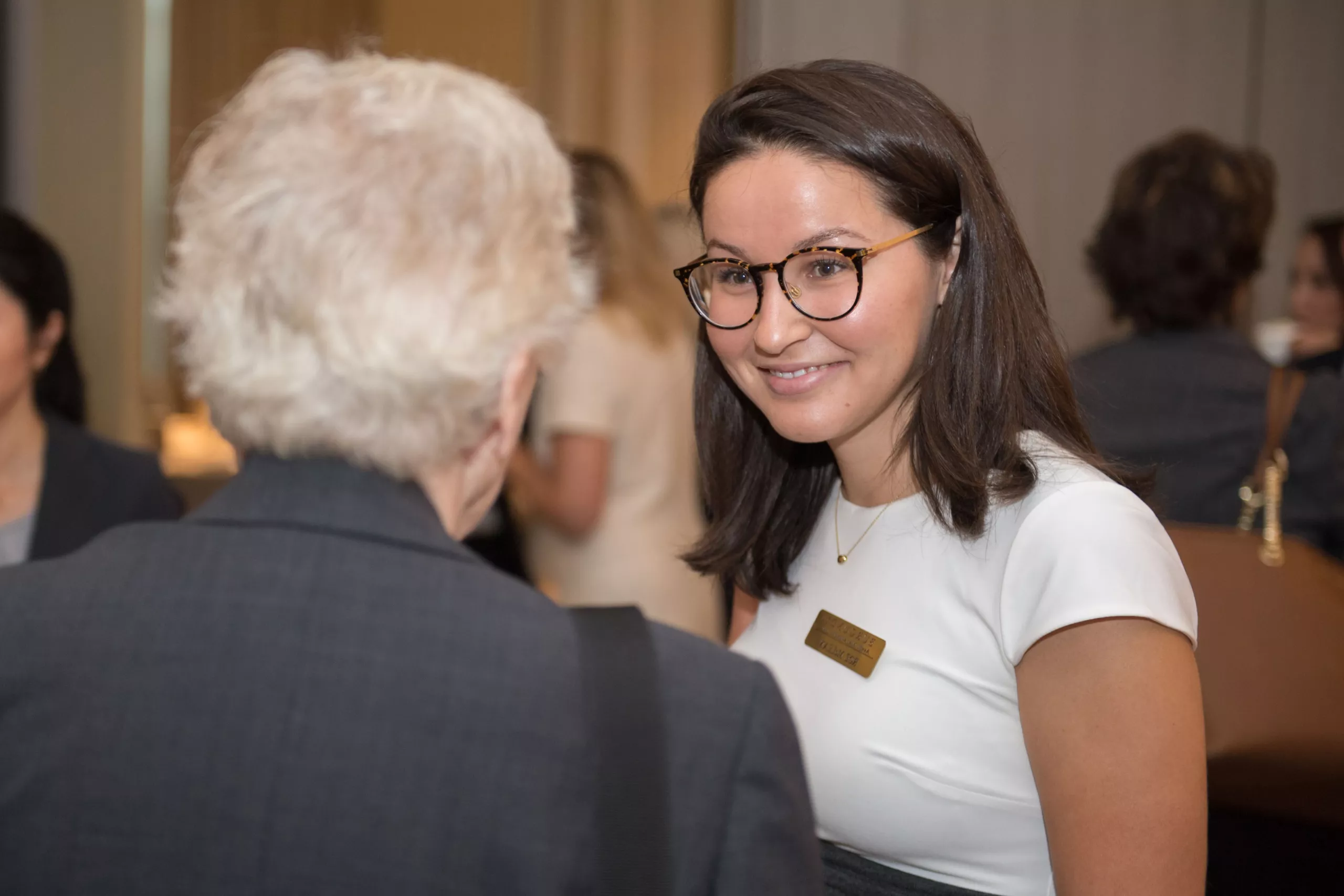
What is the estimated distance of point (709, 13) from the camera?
5488 mm

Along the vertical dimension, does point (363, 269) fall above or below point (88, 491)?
above

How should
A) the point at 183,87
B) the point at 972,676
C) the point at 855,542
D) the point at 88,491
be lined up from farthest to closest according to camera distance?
the point at 183,87 → the point at 88,491 → the point at 855,542 → the point at 972,676

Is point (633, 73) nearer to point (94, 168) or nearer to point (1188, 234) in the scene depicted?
point (94, 168)

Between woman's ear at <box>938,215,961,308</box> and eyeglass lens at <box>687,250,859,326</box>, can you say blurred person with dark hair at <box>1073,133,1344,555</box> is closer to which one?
woman's ear at <box>938,215,961,308</box>

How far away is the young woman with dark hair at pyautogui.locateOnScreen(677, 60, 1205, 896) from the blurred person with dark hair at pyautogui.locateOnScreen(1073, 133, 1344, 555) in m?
0.87

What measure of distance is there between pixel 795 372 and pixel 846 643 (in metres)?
0.34

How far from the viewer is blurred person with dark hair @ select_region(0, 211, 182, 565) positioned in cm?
240

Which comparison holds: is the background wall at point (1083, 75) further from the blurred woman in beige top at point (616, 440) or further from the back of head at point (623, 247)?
the blurred woman in beige top at point (616, 440)

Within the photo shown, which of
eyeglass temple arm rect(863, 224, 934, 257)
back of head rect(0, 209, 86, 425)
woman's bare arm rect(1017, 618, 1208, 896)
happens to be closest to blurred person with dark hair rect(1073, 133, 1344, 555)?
eyeglass temple arm rect(863, 224, 934, 257)

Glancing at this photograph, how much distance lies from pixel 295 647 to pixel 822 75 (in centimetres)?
98

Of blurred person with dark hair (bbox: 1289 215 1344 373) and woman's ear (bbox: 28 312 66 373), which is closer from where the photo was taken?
woman's ear (bbox: 28 312 66 373)

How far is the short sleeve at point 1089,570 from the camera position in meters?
1.22

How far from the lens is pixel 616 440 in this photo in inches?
129

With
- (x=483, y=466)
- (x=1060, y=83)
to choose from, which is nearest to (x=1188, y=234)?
(x=483, y=466)
